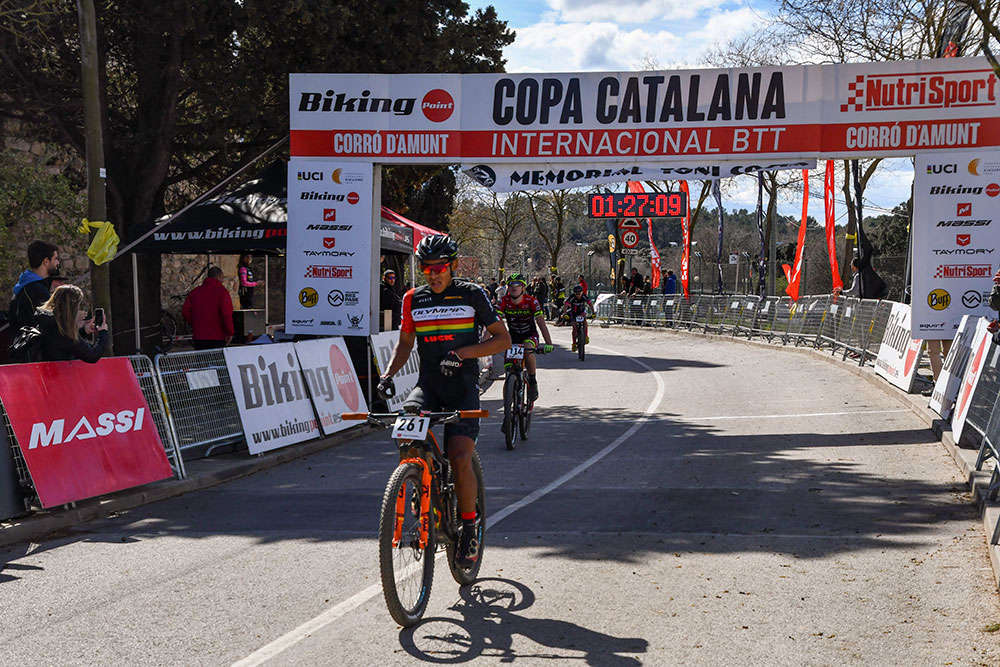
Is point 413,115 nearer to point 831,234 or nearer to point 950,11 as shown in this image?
point 950,11

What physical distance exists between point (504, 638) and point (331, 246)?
11.1 meters

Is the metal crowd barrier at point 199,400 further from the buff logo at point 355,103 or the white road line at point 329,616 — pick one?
the buff logo at point 355,103

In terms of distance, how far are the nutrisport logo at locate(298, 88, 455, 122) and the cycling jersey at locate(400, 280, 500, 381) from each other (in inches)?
369

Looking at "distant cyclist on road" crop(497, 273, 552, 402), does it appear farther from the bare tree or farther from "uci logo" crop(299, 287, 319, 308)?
the bare tree

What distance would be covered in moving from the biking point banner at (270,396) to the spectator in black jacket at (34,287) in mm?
2272

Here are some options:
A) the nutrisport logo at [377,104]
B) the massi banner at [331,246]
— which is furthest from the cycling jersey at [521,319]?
the nutrisport logo at [377,104]

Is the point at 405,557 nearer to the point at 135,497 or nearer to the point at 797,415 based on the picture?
the point at 135,497

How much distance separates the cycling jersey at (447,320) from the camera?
6.18 metres

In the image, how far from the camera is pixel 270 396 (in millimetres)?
12312

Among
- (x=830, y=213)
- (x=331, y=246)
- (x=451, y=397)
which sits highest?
(x=830, y=213)

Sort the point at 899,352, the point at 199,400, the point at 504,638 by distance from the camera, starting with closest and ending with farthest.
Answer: the point at 504,638
the point at 199,400
the point at 899,352

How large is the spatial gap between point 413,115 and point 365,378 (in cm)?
404

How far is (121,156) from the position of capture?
18.9 m

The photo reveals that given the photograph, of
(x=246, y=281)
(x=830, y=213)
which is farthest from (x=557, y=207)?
(x=246, y=281)
